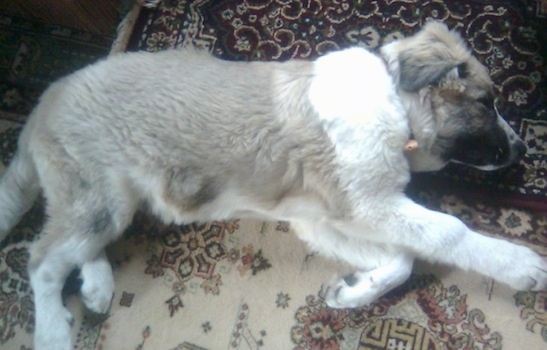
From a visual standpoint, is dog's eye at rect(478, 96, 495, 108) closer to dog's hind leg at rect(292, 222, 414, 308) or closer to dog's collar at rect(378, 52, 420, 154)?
dog's collar at rect(378, 52, 420, 154)

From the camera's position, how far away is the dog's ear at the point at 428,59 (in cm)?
183

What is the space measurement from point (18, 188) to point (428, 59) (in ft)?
4.64

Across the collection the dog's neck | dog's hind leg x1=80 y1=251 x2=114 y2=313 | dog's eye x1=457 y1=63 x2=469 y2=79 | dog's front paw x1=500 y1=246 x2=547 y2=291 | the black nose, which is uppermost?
dog's eye x1=457 y1=63 x2=469 y2=79

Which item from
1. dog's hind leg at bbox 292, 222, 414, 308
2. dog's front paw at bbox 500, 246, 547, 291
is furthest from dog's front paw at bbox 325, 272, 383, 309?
dog's front paw at bbox 500, 246, 547, 291

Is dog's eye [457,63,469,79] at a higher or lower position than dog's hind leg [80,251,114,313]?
higher

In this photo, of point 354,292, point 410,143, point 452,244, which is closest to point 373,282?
point 354,292

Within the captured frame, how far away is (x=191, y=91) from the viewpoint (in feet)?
6.38

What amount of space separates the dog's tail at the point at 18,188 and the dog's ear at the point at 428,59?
124cm

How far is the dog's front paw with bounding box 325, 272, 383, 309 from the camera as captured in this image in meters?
2.00

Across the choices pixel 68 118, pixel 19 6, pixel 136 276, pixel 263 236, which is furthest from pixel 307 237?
pixel 19 6

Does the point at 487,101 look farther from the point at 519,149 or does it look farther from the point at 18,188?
the point at 18,188

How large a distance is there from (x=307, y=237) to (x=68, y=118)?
88cm

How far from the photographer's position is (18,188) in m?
2.12

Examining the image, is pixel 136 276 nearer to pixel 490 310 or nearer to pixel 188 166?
A: pixel 188 166
